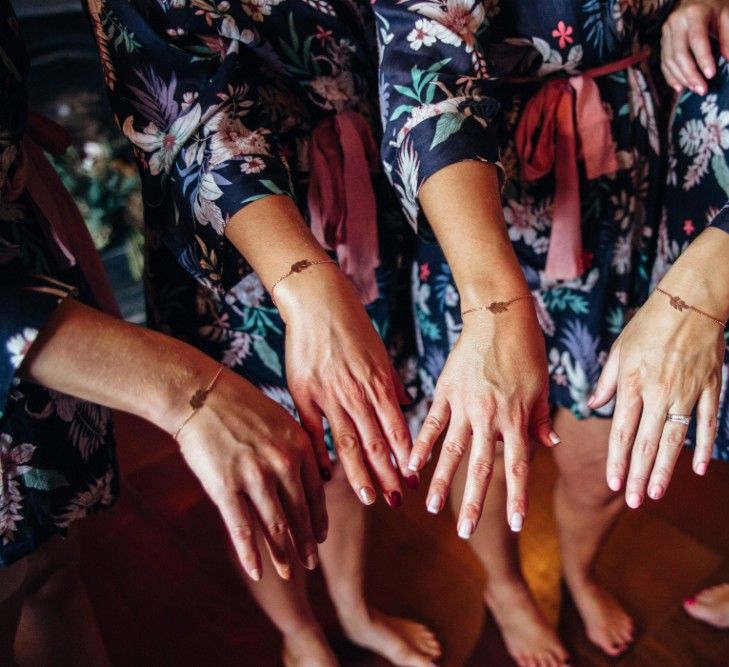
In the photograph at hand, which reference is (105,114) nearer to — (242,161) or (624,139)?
(242,161)

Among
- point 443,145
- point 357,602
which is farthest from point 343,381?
point 357,602

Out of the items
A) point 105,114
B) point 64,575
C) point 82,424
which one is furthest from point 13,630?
point 105,114

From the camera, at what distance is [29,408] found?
2.17 feet

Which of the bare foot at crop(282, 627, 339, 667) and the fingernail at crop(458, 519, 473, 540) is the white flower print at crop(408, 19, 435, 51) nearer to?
the fingernail at crop(458, 519, 473, 540)

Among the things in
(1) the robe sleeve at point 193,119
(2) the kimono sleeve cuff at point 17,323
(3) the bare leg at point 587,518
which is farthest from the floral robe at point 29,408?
(3) the bare leg at point 587,518

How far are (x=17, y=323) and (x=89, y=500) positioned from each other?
281mm

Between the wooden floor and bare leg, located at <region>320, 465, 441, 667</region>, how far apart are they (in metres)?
0.04

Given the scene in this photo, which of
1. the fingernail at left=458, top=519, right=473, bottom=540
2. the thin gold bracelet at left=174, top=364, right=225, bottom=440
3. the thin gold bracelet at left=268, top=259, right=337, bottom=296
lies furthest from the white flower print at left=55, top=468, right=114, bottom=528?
the fingernail at left=458, top=519, right=473, bottom=540

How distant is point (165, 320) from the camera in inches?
33.9

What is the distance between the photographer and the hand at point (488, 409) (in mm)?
625

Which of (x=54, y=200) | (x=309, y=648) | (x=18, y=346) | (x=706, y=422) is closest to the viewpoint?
(x=18, y=346)

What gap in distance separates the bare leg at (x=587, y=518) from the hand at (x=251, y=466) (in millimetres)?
585

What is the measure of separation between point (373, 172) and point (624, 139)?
1.09 feet

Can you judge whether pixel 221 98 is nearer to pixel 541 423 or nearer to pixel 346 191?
pixel 346 191
